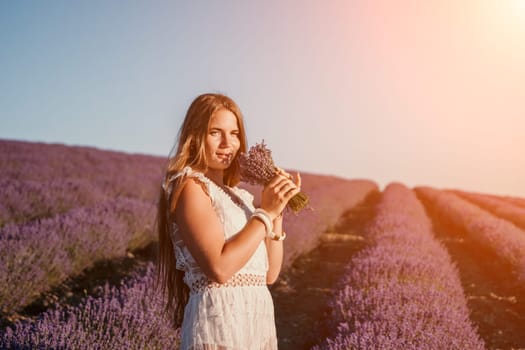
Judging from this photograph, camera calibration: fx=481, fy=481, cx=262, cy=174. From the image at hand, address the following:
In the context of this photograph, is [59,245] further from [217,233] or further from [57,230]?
[217,233]

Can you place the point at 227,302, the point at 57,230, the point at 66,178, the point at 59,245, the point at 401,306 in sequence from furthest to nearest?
the point at 66,178
the point at 57,230
the point at 59,245
the point at 401,306
the point at 227,302

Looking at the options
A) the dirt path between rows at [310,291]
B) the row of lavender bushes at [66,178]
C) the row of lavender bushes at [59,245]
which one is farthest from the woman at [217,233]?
the row of lavender bushes at [66,178]

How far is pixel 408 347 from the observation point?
2.69 meters

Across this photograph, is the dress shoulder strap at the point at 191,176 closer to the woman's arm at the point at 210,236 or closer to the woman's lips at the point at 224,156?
the woman's arm at the point at 210,236

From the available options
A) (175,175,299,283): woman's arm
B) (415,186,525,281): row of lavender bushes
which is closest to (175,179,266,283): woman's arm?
(175,175,299,283): woman's arm

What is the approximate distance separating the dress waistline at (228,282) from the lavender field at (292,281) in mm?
346

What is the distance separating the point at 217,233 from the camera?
58.1 inches

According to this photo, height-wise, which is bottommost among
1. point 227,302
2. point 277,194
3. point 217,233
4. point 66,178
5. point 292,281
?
point 292,281

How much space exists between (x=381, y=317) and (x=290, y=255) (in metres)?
3.41

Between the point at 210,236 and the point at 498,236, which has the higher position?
the point at 210,236

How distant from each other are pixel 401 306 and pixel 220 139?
224 cm

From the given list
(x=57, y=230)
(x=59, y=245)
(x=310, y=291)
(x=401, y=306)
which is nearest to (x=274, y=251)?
(x=401, y=306)

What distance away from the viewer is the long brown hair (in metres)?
1.66

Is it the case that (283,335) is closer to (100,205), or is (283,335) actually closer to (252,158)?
(252,158)
